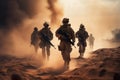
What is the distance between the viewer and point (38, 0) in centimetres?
4694

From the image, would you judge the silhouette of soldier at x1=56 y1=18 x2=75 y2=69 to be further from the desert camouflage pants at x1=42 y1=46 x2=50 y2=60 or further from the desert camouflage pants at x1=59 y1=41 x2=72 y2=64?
the desert camouflage pants at x1=42 y1=46 x2=50 y2=60

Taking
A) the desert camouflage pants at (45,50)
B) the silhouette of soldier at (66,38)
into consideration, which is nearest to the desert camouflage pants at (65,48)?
the silhouette of soldier at (66,38)

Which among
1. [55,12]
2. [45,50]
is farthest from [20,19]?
[45,50]

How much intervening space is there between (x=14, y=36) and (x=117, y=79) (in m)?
34.7

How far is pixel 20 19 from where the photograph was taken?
45.8 metres

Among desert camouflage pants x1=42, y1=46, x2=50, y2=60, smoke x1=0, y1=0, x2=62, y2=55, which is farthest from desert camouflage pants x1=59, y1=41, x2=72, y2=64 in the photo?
smoke x1=0, y1=0, x2=62, y2=55

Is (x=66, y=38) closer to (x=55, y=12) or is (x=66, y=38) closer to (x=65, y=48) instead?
(x=65, y=48)

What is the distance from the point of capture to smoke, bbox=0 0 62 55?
4119 cm

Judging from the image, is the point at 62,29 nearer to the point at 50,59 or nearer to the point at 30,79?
the point at 30,79

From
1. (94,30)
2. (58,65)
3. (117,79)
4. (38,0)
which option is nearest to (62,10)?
(38,0)

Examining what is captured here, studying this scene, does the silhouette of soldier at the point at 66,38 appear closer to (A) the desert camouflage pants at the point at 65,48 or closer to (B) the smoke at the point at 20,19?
(A) the desert camouflage pants at the point at 65,48

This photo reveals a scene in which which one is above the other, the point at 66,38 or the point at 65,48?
the point at 66,38

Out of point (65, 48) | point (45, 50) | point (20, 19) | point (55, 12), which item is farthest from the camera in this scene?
point (20, 19)

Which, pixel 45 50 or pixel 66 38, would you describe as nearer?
pixel 66 38
